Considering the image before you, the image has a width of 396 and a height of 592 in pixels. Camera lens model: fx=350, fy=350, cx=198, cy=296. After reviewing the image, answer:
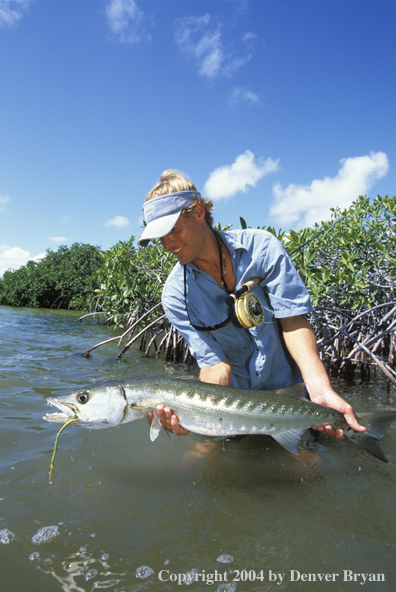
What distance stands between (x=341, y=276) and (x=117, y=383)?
4.91 metres

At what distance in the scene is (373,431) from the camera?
93.3 inches

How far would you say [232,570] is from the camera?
1.75 metres

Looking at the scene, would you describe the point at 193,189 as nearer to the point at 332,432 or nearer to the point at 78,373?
the point at 332,432

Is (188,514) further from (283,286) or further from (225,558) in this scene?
(283,286)

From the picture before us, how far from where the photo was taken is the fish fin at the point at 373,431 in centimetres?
234

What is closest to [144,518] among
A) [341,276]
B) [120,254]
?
[341,276]

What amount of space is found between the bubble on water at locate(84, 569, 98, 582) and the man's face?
2046mm

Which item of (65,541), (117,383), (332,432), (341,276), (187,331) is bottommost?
(65,541)

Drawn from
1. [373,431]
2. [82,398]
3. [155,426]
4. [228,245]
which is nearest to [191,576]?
[155,426]

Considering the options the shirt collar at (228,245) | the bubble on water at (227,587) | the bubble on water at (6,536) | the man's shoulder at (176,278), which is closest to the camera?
the bubble on water at (227,587)

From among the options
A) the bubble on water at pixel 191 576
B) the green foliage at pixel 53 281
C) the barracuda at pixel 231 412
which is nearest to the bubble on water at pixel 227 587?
the bubble on water at pixel 191 576

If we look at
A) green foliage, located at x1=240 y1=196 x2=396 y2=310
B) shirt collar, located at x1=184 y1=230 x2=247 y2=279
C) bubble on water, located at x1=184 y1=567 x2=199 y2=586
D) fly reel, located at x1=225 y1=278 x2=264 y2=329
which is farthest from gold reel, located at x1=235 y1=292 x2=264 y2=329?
green foliage, located at x1=240 y1=196 x2=396 y2=310

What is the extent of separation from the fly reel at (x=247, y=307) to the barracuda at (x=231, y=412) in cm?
61

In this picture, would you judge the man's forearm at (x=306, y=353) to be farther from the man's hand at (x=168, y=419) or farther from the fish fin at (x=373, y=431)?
the man's hand at (x=168, y=419)
